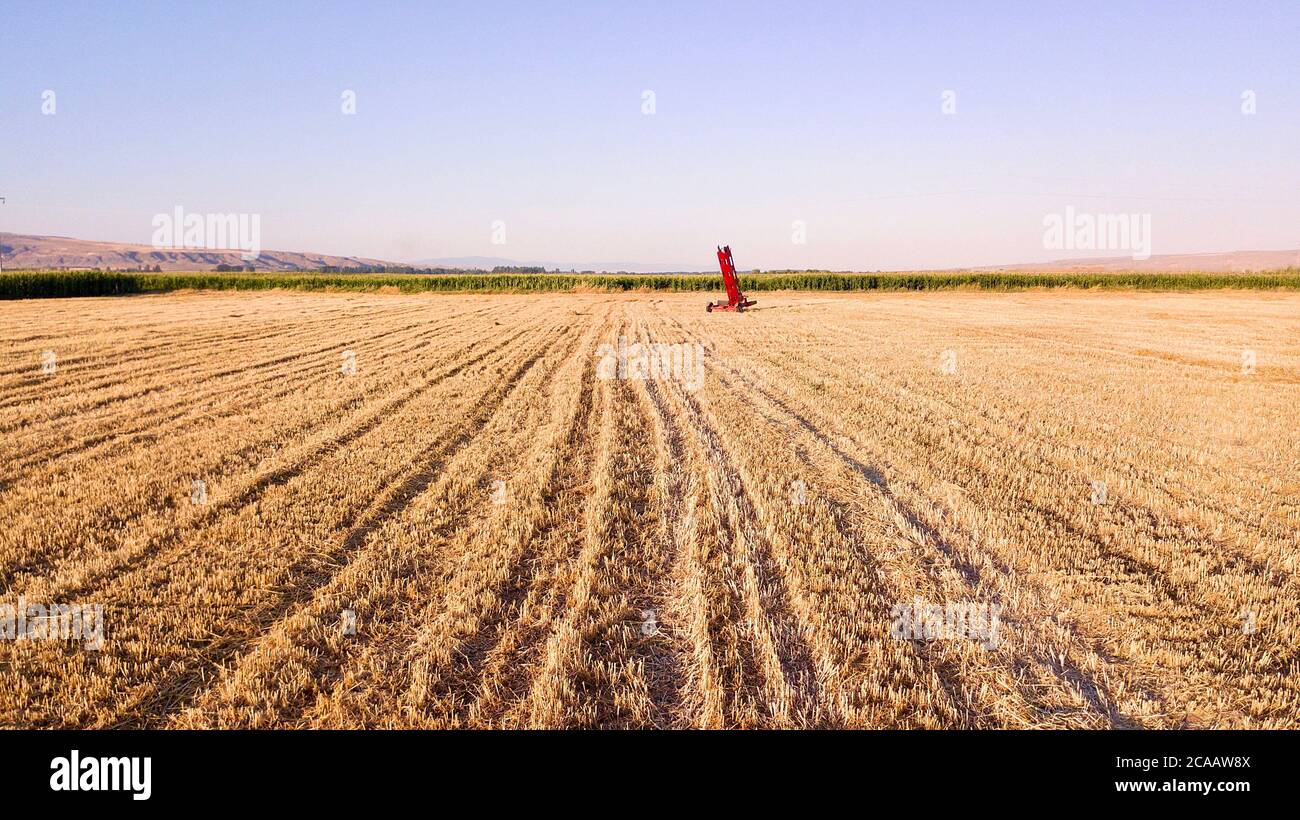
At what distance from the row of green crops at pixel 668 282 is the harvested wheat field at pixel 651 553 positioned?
4920cm

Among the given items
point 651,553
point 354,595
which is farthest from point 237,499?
point 651,553

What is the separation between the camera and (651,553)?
5031 millimetres

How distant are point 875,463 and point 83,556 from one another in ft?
23.9

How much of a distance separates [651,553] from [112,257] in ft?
724

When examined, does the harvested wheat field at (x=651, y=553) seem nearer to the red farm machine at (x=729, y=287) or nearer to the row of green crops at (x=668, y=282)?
the red farm machine at (x=729, y=287)

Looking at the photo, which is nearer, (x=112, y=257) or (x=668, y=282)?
(x=668, y=282)

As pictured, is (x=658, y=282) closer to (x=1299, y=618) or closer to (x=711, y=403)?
(x=711, y=403)

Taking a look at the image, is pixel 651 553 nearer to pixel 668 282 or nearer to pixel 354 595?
Answer: pixel 354 595


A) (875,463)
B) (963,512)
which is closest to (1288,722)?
(963,512)

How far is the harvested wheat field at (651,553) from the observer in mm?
3264

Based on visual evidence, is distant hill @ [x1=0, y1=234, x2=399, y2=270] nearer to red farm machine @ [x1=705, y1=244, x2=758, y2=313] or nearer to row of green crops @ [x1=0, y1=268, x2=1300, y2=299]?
row of green crops @ [x1=0, y1=268, x2=1300, y2=299]
